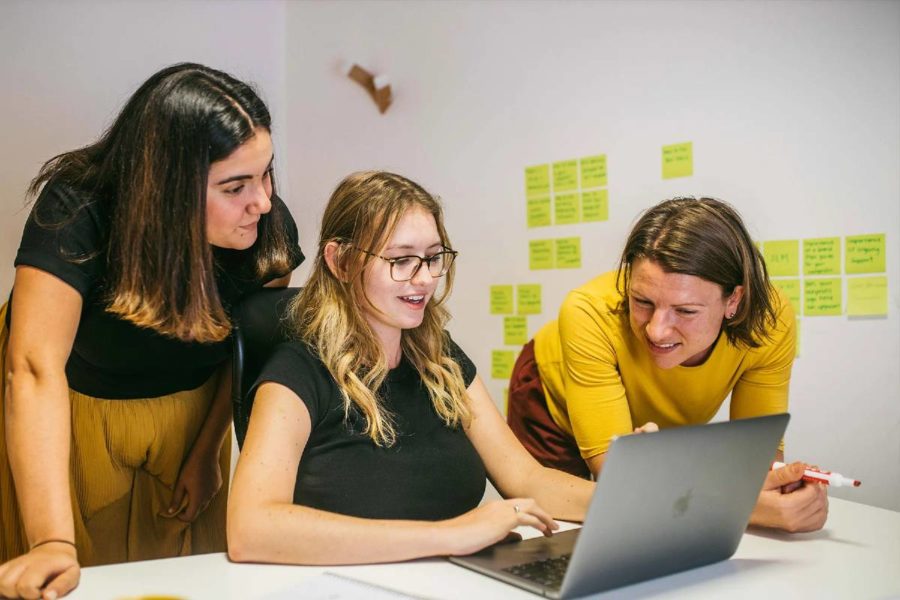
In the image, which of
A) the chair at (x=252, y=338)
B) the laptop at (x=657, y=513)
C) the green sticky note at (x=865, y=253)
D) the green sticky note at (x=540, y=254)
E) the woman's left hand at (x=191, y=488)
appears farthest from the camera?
the green sticky note at (x=540, y=254)

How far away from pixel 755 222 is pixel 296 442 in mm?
1502

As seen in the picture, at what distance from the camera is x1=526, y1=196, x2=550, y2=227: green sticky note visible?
107 inches

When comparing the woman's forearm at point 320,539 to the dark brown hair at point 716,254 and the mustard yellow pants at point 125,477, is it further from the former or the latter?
the dark brown hair at point 716,254

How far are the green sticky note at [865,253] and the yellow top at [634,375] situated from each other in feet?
1.84

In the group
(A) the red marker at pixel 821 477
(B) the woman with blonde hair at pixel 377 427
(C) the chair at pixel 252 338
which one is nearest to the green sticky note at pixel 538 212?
(B) the woman with blonde hair at pixel 377 427

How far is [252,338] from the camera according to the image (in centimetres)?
143

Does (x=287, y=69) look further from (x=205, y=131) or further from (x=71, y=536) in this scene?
(x=71, y=536)

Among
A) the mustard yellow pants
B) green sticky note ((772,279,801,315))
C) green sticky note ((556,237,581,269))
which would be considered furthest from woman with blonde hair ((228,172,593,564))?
green sticky note ((556,237,581,269))

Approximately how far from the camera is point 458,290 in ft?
9.87

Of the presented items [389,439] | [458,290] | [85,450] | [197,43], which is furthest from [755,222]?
[197,43]

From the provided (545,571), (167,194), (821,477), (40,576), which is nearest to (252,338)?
(167,194)

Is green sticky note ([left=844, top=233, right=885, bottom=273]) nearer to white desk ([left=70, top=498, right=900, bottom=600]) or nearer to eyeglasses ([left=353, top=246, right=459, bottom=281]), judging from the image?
white desk ([left=70, top=498, right=900, bottom=600])

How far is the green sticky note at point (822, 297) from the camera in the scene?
84.4 inches

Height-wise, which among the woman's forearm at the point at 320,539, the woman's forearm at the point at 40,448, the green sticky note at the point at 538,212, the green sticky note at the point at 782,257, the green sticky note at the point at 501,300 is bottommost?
the woman's forearm at the point at 320,539
